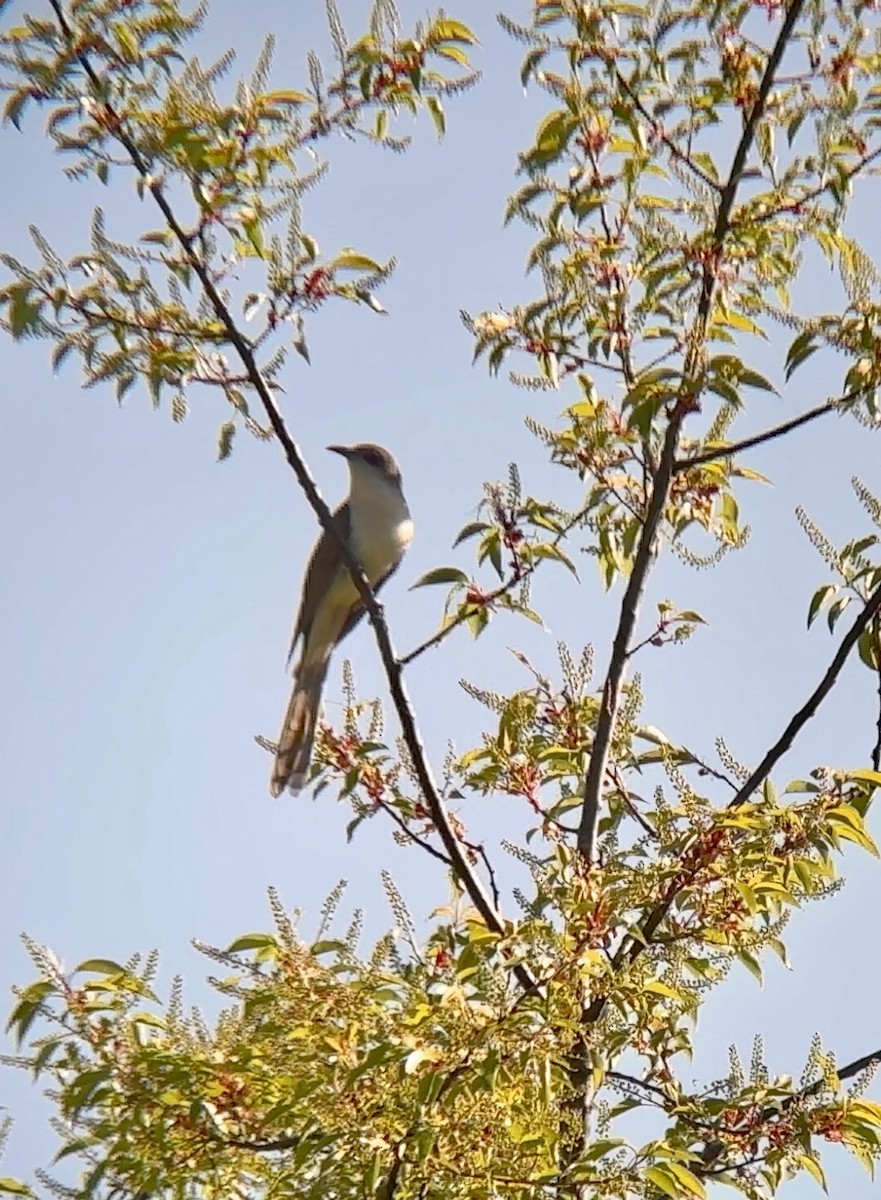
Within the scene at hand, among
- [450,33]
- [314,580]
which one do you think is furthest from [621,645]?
[314,580]

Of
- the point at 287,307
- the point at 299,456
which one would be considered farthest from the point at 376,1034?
the point at 287,307

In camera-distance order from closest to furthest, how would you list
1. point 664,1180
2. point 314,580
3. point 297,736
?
1. point 664,1180
2. point 297,736
3. point 314,580

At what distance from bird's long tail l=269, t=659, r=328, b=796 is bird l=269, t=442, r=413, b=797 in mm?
12

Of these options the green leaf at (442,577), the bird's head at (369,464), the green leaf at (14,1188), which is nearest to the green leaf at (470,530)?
the green leaf at (442,577)

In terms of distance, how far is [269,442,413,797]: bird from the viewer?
6.45 metres

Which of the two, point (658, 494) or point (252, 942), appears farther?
point (658, 494)

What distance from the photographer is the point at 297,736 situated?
473 centimetres

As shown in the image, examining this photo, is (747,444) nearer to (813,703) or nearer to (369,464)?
(813,703)

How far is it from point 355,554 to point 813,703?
10.1 ft

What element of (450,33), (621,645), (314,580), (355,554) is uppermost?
(314,580)

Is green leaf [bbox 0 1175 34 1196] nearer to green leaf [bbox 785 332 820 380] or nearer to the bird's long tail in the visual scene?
the bird's long tail

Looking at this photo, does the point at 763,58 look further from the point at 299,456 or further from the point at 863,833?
the point at 863,833

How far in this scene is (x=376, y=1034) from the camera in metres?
2.64

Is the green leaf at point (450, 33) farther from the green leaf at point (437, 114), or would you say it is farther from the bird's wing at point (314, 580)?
the bird's wing at point (314, 580)
